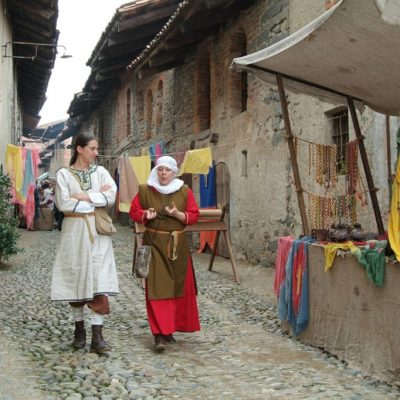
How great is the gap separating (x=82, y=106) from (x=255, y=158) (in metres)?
15.9

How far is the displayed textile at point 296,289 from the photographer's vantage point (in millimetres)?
4547

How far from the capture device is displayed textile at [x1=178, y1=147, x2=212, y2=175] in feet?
31.5

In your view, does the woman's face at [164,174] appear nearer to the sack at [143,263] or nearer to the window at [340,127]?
the sack at [143,263]

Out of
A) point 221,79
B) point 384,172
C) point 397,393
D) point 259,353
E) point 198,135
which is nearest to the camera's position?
point 397,393

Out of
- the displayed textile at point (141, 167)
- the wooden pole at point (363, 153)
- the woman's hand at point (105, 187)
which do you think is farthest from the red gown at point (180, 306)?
the displayed textile at point (141, 167)

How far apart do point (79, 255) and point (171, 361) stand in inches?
40.5

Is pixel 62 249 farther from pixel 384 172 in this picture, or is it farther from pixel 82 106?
pixel 82 106

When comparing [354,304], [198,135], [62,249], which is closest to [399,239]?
[354,304]

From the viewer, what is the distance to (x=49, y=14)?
11469 mm

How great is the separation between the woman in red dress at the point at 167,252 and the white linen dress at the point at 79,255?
38 centimetres

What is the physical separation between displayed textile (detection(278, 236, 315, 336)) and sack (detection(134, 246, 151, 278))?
4.22 feet

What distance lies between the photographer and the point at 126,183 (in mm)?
11469

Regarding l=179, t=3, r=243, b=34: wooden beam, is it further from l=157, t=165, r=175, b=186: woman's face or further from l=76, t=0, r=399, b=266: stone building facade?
l=157, t=165, r=175, b=186: woman's face

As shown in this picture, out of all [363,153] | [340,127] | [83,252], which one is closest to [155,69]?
[340,127]
